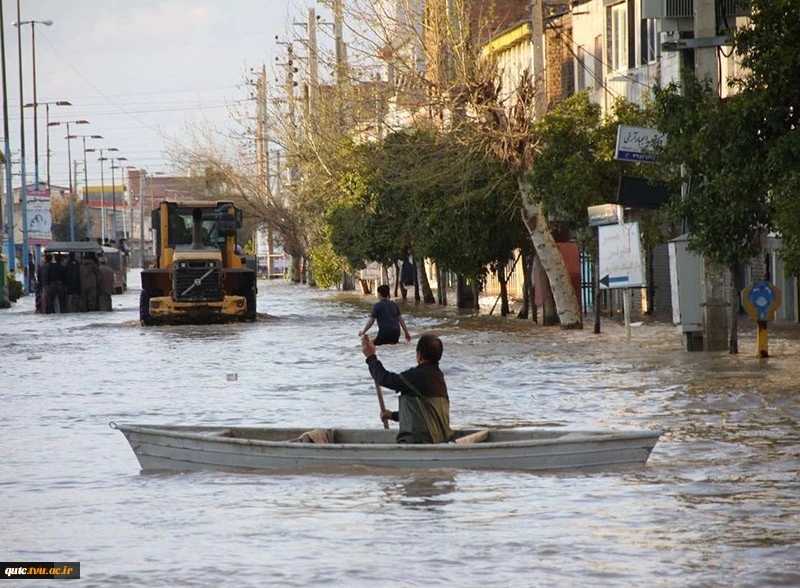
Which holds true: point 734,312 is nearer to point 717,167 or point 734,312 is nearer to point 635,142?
point 635,142

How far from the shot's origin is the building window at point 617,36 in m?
46.7

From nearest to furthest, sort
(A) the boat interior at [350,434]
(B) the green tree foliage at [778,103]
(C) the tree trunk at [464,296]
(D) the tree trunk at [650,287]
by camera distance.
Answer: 1. (A) the boat interior at [350,434]
2. (B) the green tree foliage at [778,103]
3. (D) the tree trunk at [650,287]
4. (C) the tree trunk at [464,296]

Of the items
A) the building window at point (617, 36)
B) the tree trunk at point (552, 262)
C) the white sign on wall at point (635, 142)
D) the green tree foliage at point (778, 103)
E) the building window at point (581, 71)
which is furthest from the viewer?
the building window at point (581, 71)

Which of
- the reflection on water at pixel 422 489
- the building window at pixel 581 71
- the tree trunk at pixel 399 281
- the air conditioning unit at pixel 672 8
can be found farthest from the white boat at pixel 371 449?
the tree trunk at pixel 399 281

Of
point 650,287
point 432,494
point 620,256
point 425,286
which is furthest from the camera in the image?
point 425,286

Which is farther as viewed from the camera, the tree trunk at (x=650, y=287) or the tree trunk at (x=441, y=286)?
the tree trunk at (x=441, y=286)

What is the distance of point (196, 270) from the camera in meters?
44.6

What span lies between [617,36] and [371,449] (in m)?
35.3

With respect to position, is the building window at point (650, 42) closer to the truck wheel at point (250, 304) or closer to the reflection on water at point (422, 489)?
the truck wheel at point (250, 304)

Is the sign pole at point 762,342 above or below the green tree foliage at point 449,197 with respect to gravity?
below

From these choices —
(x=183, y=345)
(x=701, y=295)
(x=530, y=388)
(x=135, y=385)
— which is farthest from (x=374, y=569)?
(x=183, y=345)

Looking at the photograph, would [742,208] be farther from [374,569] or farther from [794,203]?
[374,569]

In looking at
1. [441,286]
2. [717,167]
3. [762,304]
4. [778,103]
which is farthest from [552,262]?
[441,286]

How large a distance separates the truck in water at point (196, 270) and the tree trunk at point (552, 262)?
9393 millimetres
